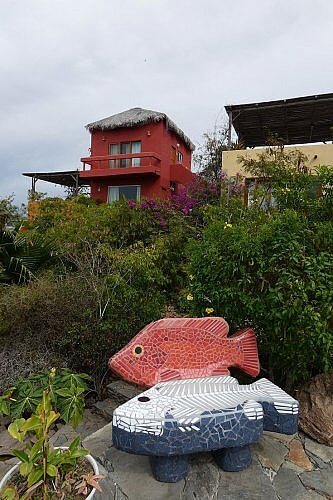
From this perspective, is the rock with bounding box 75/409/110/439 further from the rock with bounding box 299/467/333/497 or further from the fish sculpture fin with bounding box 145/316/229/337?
the rock with bounding box 299/467/333/497

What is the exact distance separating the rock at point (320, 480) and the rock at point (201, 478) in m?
0.63

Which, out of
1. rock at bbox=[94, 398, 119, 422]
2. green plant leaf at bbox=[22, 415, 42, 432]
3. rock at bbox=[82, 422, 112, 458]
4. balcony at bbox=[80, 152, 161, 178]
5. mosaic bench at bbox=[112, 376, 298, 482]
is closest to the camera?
green plant leaf at bbox=[22, 415, 42, 432]

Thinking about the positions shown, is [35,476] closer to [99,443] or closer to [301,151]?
[99,443]

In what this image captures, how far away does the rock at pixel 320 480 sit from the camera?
2.58 meters

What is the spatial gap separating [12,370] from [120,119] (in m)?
13.6

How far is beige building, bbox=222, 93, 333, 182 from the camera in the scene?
32.1 feet

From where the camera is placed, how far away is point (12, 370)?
157 inches

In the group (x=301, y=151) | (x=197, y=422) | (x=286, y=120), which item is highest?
(x=286, y=120)

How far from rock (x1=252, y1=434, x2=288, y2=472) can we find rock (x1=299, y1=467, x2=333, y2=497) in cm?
18

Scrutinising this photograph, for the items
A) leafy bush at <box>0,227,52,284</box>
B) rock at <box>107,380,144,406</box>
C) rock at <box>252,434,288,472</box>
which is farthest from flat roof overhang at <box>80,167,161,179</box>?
rock at <box>252,434,288,472</box>

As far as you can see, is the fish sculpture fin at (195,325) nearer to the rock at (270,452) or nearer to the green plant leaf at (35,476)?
the rock at (270,452)

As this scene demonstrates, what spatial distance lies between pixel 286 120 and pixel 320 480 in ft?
35.4

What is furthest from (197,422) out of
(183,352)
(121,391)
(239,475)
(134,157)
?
(134,157)

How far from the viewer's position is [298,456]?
115 inches
